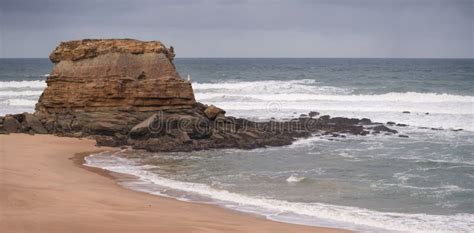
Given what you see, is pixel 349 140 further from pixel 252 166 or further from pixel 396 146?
pixel 252 166

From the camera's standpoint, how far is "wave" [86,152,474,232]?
494 inches

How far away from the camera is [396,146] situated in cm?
2369

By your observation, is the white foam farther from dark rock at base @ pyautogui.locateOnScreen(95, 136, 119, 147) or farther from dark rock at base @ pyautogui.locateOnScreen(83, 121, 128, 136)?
dark rock at base @ pyautogui.locateOnScreen(95, 136, 119, 147)

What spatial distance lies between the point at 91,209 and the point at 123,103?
12706 millimetres

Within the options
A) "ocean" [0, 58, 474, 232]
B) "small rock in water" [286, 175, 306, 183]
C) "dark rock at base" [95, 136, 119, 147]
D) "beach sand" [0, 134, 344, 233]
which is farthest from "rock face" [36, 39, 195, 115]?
"small rock in water" [286, 175, 306, 183]

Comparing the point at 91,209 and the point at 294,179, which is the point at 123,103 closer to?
the point at 294,179

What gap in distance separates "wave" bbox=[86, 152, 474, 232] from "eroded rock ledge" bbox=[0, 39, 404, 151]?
820 cm

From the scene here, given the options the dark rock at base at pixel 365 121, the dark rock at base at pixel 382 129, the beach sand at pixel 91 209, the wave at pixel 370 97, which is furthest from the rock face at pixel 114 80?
the wave at pixel 370 97

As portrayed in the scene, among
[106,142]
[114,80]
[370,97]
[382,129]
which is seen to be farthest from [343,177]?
[370,97]

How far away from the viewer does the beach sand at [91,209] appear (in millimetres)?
11523

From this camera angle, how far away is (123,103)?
82.9ft

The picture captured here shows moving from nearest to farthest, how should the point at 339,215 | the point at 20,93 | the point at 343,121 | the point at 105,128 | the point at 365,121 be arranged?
the point at 339,215, the point at 105,128, the point at 343,121, the point at 365,121, the point at 20,93

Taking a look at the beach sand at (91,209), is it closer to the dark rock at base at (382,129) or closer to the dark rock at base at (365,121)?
the dark rock at base at (382,129)

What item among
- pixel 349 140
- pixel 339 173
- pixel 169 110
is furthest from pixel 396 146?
pixel 169 110
